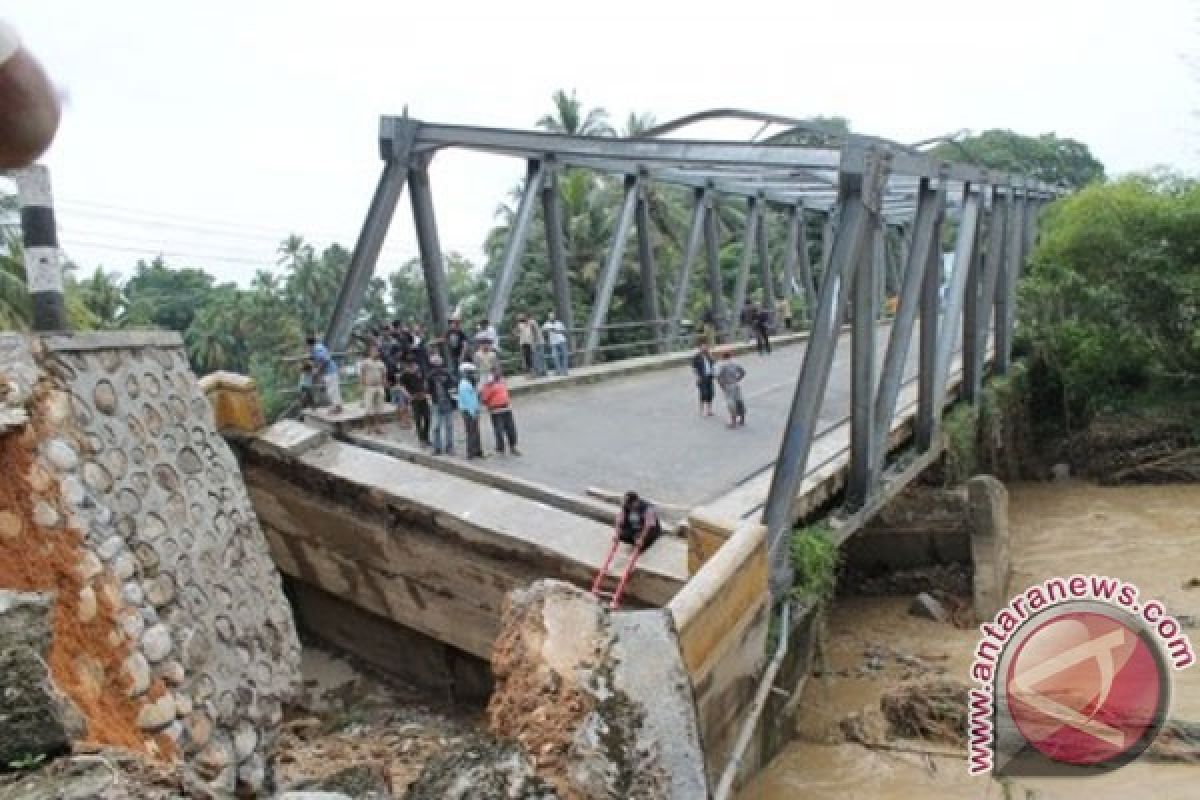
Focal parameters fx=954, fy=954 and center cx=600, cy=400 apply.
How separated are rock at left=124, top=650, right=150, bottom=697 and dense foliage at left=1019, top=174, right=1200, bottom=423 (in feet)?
61.3

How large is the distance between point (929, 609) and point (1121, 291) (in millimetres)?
10491

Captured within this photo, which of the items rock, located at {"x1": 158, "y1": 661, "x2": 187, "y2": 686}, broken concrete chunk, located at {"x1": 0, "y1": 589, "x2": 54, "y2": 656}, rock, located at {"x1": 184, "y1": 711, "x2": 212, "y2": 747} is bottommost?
rock, located at {"x1": 184, "y1": 711, "x2": 212, "y2": 747}

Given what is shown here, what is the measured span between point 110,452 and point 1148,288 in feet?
61.7

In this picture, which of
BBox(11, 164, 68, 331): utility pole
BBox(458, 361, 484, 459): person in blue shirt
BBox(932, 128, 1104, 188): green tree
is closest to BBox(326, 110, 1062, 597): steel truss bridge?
BBox(458, 361, 484, 459): person in blue shirt

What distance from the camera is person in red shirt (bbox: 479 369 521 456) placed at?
9300 millimetres

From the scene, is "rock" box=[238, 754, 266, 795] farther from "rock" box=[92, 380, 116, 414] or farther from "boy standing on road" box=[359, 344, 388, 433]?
"boy standing on road" box=[359, 344, 388, 433]

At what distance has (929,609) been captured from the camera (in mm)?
11820

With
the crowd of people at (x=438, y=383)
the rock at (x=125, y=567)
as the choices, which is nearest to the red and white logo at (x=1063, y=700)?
the crowd of people at (x=438, y=383)

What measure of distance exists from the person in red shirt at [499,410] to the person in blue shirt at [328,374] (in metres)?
1.65

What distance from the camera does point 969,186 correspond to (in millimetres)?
12570

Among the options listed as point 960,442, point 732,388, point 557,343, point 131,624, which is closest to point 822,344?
point 732,388

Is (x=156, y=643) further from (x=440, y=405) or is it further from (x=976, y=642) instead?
(x=976, y=642)

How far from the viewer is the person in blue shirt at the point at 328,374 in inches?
388

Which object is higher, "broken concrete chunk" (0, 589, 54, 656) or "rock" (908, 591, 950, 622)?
"broken concrete chunk" (0, 589, 54, 656)
